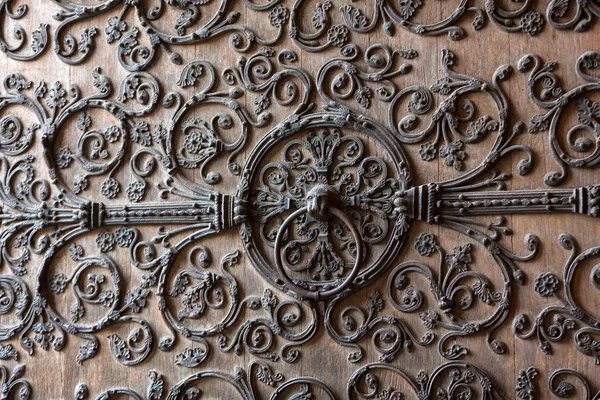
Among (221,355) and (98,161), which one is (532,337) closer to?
(221,355)

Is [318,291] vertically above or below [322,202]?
below

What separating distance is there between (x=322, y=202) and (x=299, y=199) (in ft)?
0.38

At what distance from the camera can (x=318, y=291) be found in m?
1.80

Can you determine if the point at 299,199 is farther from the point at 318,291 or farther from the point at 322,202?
the point at 318,291

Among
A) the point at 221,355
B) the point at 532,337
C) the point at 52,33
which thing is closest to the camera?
the point at 532,337

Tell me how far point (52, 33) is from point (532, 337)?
163 centimetres

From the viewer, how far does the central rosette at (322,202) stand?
180 cm

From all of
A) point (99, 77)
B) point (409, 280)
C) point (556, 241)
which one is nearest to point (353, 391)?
point (409, 280)

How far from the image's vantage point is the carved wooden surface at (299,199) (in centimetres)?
173

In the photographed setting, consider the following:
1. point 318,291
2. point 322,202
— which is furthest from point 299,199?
point 318,291

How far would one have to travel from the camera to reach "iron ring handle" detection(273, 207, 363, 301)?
1719 millimetres

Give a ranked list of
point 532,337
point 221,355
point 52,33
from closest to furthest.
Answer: point 532,337, point 221,355, point 52,33

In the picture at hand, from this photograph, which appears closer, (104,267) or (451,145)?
(451,145)

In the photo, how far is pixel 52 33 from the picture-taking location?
204 cm
